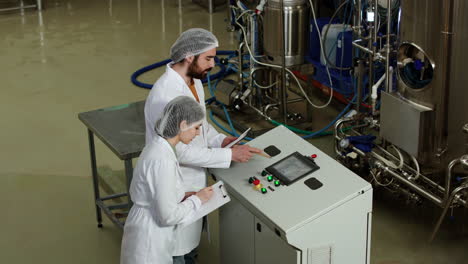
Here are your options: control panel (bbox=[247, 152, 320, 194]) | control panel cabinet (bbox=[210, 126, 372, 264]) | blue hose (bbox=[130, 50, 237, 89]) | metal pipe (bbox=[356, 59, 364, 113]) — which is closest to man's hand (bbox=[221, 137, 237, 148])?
control panel cabinet (bbox=[210, 126, 372, 264])

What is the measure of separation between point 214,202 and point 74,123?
2.60 meters

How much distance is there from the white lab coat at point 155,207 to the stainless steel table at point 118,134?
2.05ft

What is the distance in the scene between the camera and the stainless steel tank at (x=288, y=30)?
4.48 meters

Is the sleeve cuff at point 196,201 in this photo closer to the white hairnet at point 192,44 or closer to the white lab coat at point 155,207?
the white lab coat at point 155,207

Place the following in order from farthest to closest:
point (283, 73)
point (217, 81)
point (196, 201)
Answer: point (217, 81), point (283, 73), point (196, 201)

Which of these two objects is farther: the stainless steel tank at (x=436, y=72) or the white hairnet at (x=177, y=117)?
the stainless steel tank at (x=436, y=72)

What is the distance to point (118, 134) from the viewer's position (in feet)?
11.0

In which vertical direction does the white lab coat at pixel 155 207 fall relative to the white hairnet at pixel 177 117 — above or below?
below

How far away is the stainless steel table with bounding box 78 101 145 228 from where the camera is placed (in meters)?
3.19

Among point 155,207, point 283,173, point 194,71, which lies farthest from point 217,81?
point 155,207

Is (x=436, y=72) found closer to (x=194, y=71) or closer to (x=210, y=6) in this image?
(x=194, y=71)

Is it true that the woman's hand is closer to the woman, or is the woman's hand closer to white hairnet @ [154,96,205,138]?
the woman

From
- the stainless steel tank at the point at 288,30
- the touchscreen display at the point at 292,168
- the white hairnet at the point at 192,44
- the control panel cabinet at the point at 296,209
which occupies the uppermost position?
the white hairnet at the point at 192,44

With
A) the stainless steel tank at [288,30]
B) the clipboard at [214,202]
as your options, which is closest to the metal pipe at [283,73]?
the stainless steel tank at [288,30]
